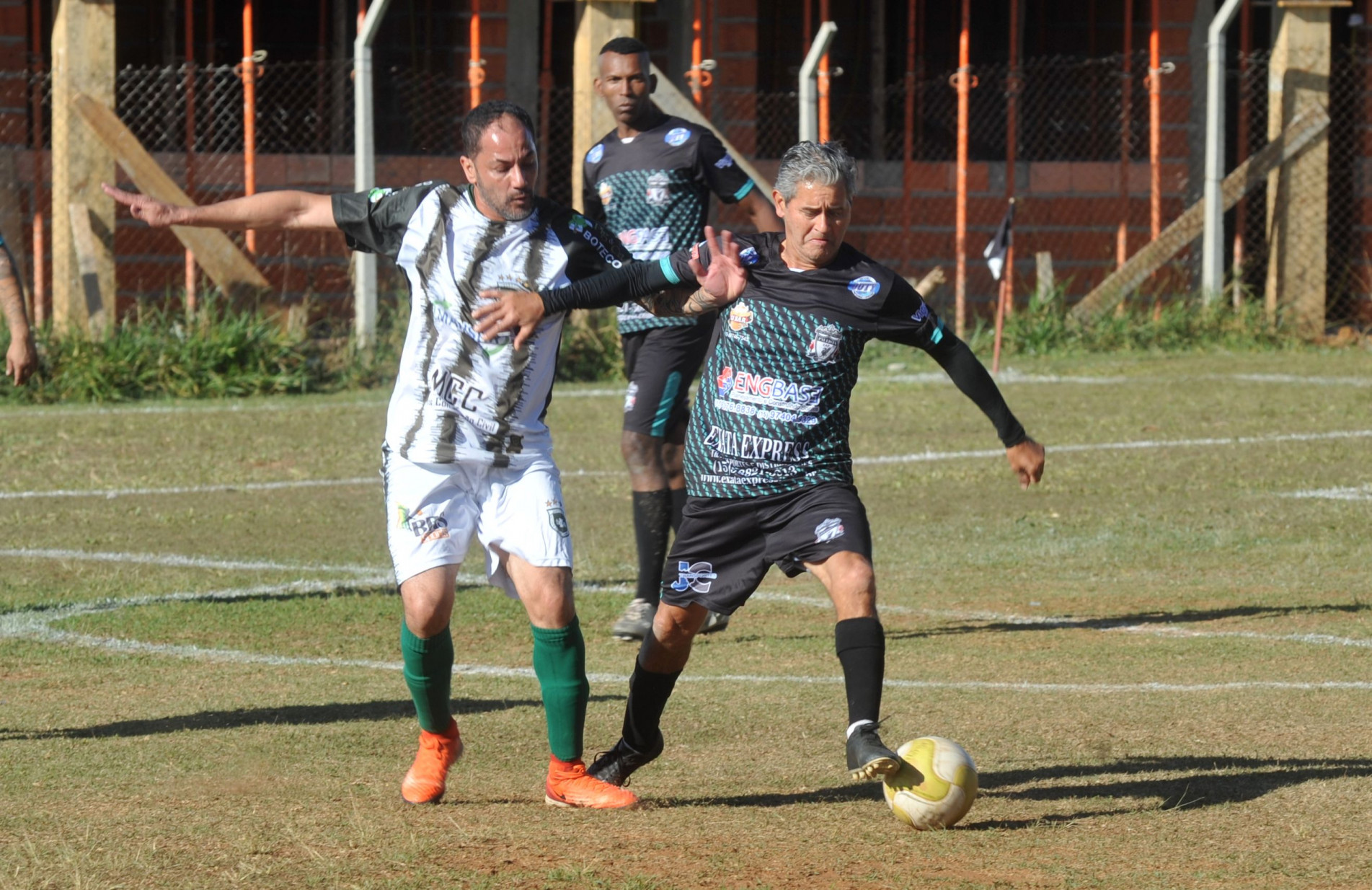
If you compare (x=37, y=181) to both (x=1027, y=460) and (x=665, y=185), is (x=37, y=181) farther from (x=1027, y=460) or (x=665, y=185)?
(x=1027, y=460)

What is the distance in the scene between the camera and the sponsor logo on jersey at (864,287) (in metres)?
5.56

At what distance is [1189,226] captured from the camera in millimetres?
18125

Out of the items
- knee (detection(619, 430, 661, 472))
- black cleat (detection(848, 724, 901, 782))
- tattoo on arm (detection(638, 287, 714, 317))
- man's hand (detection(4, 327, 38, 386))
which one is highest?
tattoo on arm (detection(638, 287, 714, 317))

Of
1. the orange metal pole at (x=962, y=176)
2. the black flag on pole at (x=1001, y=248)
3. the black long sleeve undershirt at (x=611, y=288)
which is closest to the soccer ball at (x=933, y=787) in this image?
the black long sleeve undershirt at (x=611, y=288)

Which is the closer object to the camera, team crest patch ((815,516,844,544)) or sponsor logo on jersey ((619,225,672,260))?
team crest patch ((815,516,844,544))

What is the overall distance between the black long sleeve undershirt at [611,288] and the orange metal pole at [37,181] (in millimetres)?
10901

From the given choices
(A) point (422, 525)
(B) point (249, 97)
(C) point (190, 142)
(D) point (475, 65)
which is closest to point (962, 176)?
(D) point (475, 65)

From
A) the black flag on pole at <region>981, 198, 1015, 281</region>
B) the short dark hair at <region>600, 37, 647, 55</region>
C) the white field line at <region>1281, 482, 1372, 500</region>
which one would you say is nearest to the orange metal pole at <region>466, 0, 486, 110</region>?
the black flag on pole at <region>981, 198, 1015, 281</region>

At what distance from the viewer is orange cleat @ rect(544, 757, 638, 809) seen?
5.33 metres

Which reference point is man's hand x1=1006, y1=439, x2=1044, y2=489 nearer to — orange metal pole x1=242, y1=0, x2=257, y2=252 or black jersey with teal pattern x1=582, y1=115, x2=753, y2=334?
black jersey with teal pattern x1=582, y1=115, x2=753, y2=334

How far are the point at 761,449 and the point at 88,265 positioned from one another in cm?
1101

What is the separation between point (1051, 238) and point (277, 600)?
1329cm

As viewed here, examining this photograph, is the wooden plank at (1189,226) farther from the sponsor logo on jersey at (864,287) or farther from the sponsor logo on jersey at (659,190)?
the sponsor logo on jersey at (864,287)

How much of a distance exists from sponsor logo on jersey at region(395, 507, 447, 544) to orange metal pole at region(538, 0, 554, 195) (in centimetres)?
1173
